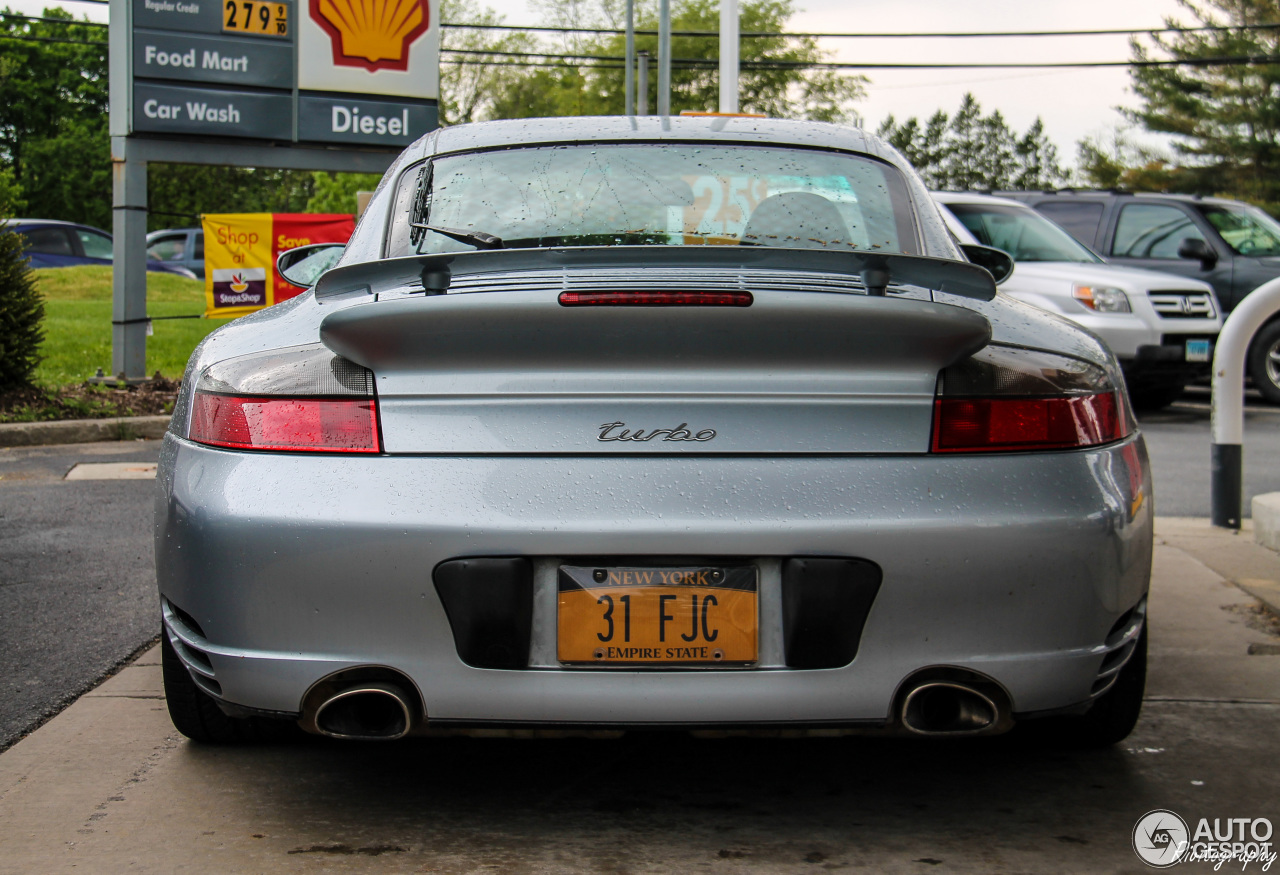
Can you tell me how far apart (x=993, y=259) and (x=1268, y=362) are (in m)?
10.0

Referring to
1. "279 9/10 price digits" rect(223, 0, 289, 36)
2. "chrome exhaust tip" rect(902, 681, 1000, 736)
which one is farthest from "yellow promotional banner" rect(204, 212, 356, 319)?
"chrome exhaust tip" rect(902, 681, 1000, 736)

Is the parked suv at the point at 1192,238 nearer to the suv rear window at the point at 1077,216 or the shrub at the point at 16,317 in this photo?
the suv rear window at the point at 1077,216

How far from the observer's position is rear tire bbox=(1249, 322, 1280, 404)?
40.7ft

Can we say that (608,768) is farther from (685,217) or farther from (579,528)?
(685,217)

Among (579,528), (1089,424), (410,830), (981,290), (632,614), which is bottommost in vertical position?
(410,830)

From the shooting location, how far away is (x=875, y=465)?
229 cm

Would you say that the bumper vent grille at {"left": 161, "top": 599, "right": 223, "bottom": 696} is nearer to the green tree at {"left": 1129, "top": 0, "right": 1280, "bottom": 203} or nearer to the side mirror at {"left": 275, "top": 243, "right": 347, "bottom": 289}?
the side mirror at {"left": 275, "top": 243, "right": 347, "bottom": 289}

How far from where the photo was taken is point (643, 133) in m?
A: 3.38

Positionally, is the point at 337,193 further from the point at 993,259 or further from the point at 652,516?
the point at 652,516

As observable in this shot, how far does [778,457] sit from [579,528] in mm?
379

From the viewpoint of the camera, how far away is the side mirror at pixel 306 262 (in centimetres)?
385

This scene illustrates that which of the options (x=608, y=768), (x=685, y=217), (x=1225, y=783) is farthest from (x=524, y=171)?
(x=1225, y=783)

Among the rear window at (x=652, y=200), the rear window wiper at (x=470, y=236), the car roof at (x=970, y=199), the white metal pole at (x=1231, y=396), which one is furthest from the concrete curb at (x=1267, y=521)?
the car roof at (x=970, y=199)

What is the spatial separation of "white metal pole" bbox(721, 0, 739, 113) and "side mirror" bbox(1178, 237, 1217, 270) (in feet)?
15.1
